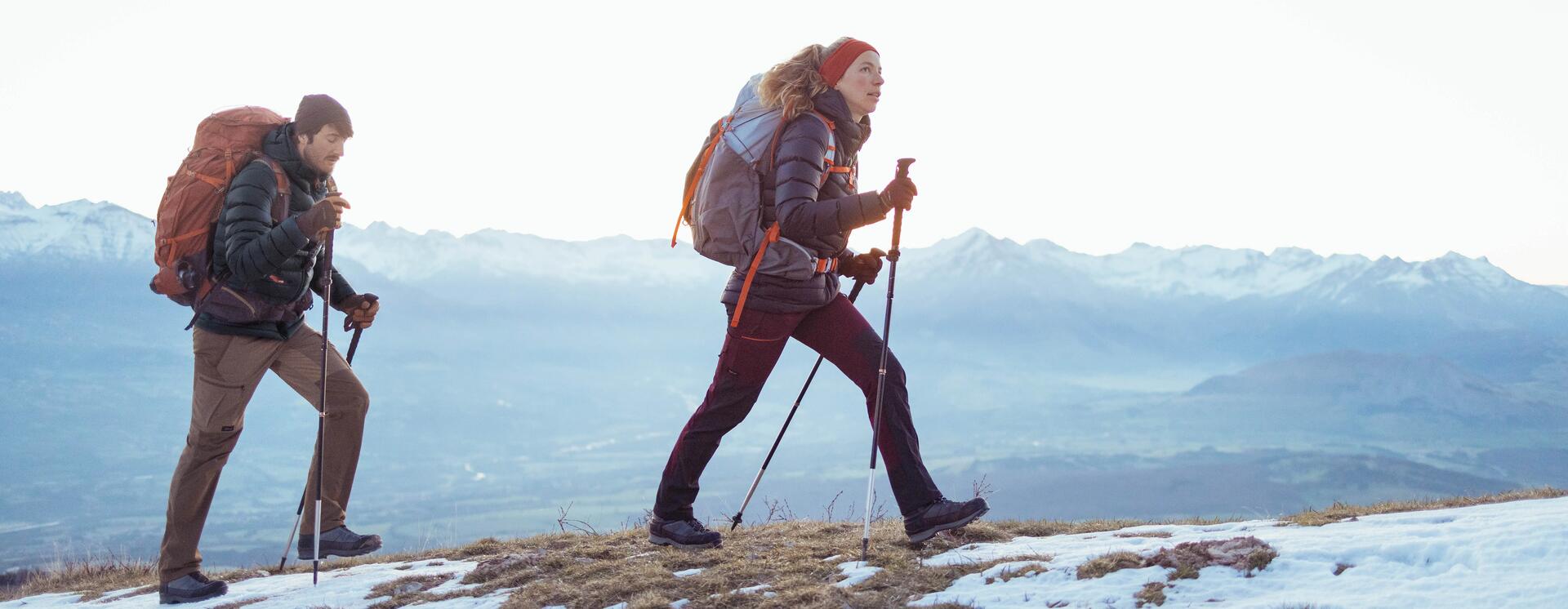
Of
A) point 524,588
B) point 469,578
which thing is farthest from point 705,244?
point 469,578

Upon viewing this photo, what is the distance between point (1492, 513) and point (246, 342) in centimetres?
713

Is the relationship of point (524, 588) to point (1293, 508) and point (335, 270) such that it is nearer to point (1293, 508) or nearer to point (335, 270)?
point (335, 270)

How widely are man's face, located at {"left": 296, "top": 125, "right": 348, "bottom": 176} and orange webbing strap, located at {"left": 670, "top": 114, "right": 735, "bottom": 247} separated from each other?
2227 millimetres

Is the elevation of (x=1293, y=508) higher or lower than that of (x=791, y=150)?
lower

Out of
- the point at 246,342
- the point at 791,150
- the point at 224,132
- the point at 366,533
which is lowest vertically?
the point at 366,533

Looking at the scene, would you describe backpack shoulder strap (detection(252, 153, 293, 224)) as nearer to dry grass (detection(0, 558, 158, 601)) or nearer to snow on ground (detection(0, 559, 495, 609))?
snow on ground (detection(0, 559, 495, 609))

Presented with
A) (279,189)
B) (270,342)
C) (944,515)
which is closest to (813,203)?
(944,515)

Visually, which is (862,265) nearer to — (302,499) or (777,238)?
(777,238)

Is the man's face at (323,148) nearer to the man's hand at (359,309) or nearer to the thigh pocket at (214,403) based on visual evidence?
the man's hand at (359,309)

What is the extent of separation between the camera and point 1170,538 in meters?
5.98

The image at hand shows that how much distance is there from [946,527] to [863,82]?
236cm

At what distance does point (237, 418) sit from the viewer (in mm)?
6867

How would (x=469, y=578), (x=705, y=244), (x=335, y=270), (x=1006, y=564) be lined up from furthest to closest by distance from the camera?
(x=335, y=270) → (x=469, y=578) → (x=705, y=244) → (x=1006, y=564)

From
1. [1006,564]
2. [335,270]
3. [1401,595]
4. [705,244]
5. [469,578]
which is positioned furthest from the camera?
[335,270]
